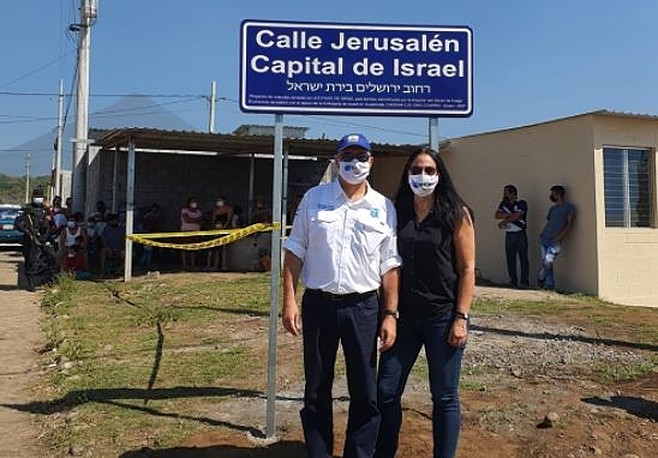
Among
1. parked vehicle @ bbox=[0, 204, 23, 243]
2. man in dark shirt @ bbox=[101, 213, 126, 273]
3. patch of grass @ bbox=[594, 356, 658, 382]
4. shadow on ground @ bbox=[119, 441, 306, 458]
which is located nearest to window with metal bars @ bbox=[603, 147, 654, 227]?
patch of grass @ bbox=[594, 356, 658, 382]

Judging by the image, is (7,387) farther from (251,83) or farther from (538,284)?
(538,284)

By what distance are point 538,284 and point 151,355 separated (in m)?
7.73

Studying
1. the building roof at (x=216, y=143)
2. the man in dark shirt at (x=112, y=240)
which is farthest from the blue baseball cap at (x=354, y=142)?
the man in dark shirt at (x=112, y=240)

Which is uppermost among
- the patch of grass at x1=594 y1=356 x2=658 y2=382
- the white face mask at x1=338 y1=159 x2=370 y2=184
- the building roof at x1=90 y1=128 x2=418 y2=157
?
the building roof at x1=90 y1=128 x2=418 y2=157

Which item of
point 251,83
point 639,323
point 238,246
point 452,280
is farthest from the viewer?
point 238,246

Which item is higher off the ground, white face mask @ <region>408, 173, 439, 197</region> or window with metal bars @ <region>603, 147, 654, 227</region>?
window with metal bars @ <region>603, 147, 654, 227</region>

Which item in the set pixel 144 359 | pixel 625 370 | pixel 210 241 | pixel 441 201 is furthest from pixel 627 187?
pixel 441 201

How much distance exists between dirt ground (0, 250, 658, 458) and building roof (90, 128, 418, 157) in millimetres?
6497

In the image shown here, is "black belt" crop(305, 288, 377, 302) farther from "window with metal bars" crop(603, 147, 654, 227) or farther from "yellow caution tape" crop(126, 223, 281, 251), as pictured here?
"window with metal bars" crop(603, 147, 654, 227)

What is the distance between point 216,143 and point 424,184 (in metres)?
11.4

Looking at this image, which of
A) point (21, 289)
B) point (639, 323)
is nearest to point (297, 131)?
point (21, 289)

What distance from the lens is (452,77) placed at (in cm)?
441

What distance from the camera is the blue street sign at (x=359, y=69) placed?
433 cm

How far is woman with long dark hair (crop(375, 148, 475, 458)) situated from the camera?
3375mm
